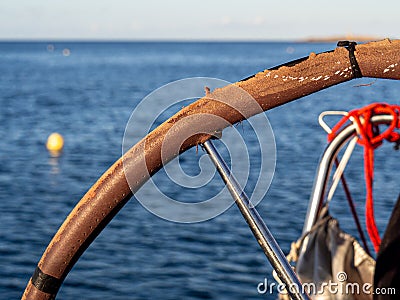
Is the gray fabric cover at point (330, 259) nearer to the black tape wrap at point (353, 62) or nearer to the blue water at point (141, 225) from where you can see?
the black tape wrap at point (353, 62)

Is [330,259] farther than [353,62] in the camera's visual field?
Yes

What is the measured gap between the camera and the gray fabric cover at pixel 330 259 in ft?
14.4

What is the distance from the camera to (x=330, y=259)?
4469 mm

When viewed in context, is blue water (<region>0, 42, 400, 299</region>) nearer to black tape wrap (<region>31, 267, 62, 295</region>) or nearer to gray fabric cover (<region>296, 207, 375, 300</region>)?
gray fabric cover (<region>296, 207, 375, 300</region>)

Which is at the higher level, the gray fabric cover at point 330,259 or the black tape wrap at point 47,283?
the gray fabric cover at point 330,259

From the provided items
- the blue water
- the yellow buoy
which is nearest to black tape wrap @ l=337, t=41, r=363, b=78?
the blue water

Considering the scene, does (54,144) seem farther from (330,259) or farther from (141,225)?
(330,259)

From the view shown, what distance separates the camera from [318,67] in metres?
1.85

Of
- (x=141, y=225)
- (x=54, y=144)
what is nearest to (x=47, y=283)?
(x=141, y=225)

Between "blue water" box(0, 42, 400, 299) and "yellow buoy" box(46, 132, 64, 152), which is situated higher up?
"yellow buoy" box(46, 132, 64, 152)

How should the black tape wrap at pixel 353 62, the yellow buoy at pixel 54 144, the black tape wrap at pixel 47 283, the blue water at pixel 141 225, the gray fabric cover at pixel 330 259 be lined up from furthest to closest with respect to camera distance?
the yellow buoy at pixel 54 144, the blue water at pixel 141 225, the gray fabric cover at pixel 330 259, the black tape wrap at pixel 47 283, the black tape wrap at pixel 353 62

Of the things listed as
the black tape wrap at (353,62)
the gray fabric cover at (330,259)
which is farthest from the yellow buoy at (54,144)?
the black tape wrap at (353,62)

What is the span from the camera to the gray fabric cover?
439 cm

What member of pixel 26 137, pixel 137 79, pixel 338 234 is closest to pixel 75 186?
pixel 26 137
